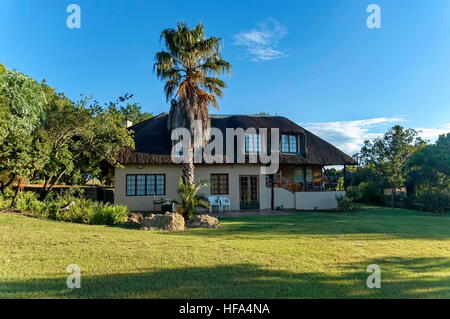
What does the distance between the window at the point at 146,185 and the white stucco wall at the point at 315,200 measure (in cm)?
959

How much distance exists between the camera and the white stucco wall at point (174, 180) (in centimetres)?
1855

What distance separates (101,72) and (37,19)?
169 inches

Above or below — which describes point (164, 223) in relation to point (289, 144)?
below

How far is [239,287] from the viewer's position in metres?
4.82

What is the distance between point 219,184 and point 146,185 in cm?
504

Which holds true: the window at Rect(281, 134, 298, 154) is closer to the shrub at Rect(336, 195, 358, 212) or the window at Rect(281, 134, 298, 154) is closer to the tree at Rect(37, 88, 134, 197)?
the shrub at Rect(336, 195, 358, 212)

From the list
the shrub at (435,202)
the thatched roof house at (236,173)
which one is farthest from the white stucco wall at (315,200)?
the shrub at (435,202)

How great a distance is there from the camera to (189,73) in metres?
15.9

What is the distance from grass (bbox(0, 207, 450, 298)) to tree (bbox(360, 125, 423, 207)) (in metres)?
16.6

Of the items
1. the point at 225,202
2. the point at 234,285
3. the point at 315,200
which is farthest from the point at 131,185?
the point at 234,285

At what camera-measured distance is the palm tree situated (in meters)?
15.2

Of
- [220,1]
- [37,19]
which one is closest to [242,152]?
[220,1]

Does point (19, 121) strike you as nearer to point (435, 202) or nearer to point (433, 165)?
point (435, 202)

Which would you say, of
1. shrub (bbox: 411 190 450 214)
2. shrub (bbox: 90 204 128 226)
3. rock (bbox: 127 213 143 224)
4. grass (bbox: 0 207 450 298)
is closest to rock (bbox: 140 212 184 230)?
grass (bbox: 0 207 450 298)
